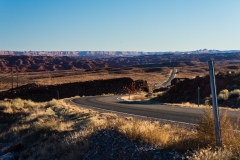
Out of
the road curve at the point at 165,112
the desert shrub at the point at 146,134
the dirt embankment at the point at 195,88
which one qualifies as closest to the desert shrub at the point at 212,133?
the desert shrub at the point at 146,134

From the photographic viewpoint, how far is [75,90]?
56.2 meters

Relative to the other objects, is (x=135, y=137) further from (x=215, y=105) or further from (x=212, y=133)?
(x=215, y=105)

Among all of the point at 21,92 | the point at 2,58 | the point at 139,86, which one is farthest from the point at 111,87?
the point at 2,58

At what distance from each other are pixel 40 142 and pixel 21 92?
4411 centimetres

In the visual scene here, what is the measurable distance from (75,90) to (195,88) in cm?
2828

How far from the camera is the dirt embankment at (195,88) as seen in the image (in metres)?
30.3

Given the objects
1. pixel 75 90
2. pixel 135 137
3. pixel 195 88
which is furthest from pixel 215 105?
pixel 75 90

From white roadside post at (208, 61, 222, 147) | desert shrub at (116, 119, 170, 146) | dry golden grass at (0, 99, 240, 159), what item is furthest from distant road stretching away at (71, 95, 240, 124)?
white roadside post at (208, 61, 222, 147)

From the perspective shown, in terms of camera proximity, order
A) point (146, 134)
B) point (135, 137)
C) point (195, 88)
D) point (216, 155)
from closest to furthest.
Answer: point (216, 155), point (146, 134), point (135, 137), point (195, 88)

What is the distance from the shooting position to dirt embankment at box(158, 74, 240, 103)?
3030cm

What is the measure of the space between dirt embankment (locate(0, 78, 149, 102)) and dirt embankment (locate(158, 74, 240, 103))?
2097cm

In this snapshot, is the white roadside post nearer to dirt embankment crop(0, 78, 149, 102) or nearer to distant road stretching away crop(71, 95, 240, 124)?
distant road stretching away crop(71, 95, 240, 124)

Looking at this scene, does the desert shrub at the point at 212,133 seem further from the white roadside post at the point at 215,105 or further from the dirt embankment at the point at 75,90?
the dirt embankment at the point at 75,90

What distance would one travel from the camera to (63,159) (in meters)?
9.95
